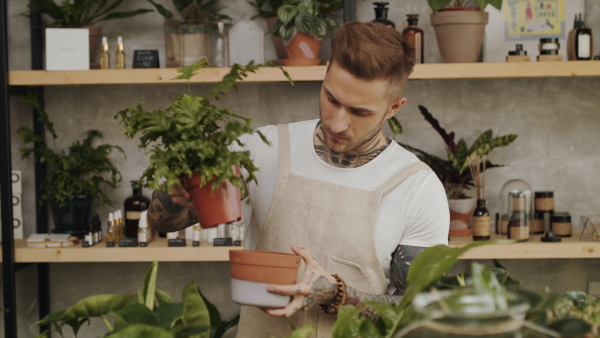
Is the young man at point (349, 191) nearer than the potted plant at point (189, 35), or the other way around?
the young man at point (349, 191)

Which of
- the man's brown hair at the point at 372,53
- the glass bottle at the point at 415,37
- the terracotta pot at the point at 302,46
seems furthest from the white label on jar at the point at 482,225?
the man's brown hair at the point at 372,53

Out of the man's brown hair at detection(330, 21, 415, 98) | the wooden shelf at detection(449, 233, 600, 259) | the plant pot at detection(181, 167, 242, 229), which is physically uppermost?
the man's brown hair at detection(330, 21, 415, 98)

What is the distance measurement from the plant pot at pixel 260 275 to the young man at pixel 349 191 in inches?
10.2

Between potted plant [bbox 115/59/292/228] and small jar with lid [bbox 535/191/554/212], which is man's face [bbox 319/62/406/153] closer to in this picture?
potted plant [bbox 115/59/292/228]

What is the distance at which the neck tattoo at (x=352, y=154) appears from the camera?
1655 mm

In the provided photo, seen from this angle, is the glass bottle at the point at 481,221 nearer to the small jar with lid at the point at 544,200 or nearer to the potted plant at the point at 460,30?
the small jar with lid at the point at 544,200

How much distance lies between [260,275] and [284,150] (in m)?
0.55

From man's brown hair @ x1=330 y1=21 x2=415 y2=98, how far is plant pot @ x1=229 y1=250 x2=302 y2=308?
0.46 meters

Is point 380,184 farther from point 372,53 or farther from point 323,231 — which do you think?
point 372,53

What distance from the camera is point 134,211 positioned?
9.45ft

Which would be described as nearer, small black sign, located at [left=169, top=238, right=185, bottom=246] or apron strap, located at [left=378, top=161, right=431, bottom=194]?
Answer: apron strap, located at [left=378, top=161, right=431, bottom=194]

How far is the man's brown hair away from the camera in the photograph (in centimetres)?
147

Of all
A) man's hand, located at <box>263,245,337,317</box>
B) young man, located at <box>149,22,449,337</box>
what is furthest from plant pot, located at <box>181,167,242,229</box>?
young man, located at <box>149,22,449,337</box>

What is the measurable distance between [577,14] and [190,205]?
2227 millimetres
